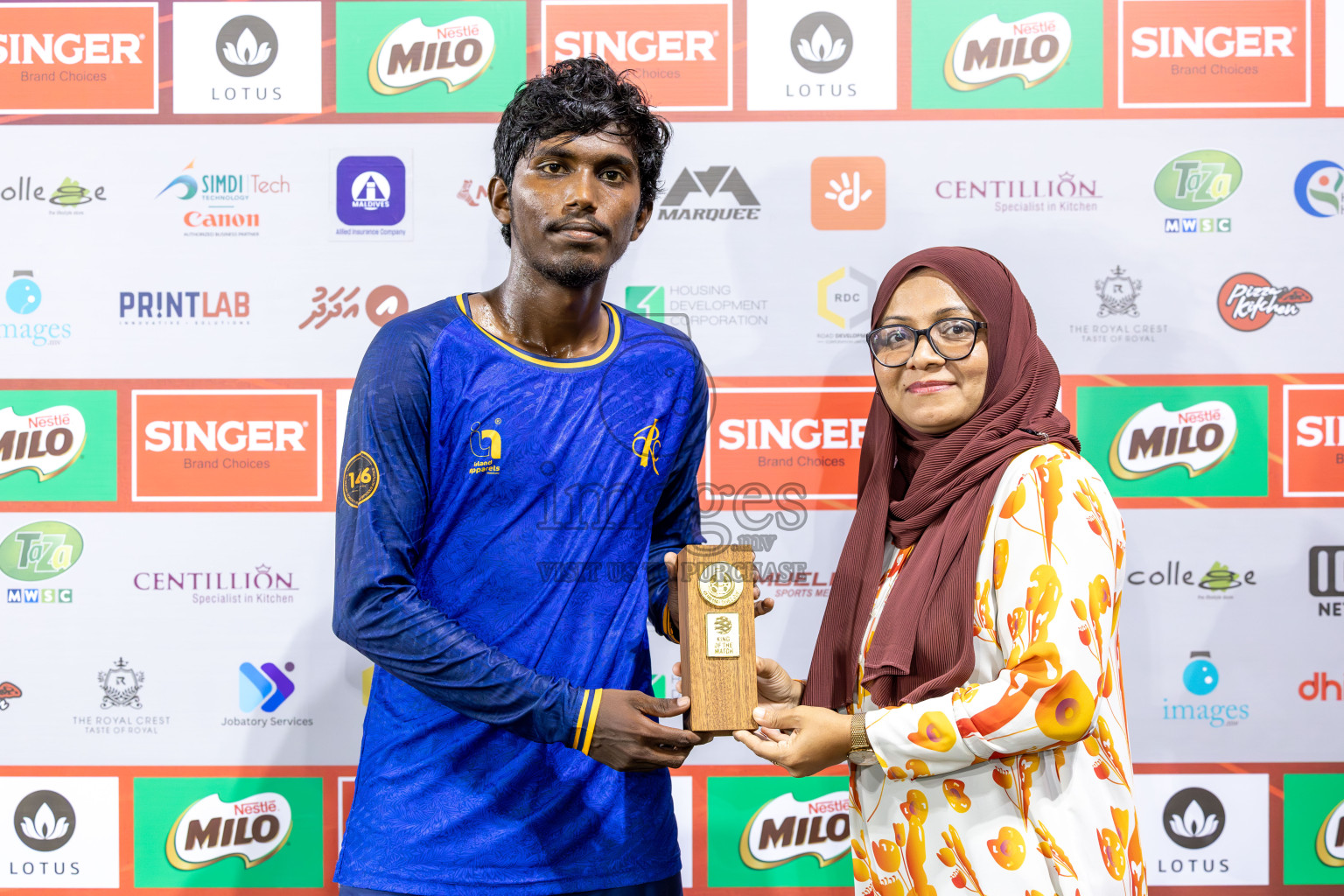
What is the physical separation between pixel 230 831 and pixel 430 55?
2.22m

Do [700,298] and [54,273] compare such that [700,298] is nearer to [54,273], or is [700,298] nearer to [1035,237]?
[1035,237]

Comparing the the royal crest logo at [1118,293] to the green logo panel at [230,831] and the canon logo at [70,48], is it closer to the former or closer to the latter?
the green logo panel at [230,831]

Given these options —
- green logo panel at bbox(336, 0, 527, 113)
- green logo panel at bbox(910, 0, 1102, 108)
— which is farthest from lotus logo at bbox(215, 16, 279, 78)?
green logo panel at bbox(910, 0, 1102, 108)

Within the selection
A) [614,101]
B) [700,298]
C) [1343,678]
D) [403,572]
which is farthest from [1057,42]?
[403,572]

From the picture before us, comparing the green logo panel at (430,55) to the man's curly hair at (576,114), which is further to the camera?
the green logo panel at (430,55)

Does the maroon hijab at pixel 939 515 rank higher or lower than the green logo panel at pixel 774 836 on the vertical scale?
higher

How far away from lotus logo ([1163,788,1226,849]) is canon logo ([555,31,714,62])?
2.43 metres

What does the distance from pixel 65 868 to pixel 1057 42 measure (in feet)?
11.8

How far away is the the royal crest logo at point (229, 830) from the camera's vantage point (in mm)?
2559

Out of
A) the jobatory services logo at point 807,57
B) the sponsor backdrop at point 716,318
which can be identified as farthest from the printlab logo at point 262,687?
the jobatory services logo at point 807,57

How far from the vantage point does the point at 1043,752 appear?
1.46 meters

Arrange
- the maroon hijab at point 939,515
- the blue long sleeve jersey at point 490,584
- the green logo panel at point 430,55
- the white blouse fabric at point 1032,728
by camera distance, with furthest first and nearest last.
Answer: the green logo panel at point 430,55, the blue long sleeve jersey at point 490,584, the maroon hijab at point 939,515, the white blouse fabric at point 1032,728

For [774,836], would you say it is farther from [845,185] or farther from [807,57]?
[807,57]

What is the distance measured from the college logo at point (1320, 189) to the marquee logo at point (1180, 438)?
23.8 inches
